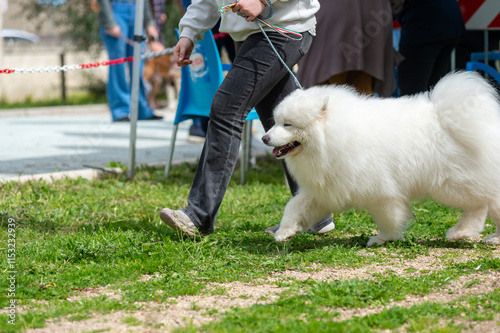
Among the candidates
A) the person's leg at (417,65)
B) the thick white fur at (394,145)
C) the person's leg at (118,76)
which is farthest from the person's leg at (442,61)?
the person's leg at (118,76)

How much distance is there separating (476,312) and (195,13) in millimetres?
2428

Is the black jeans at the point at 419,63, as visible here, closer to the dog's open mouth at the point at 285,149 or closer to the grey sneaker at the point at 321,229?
the grey sneaker at the point at 321,229

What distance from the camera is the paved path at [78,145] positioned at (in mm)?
6852

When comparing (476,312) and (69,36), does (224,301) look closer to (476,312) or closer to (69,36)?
(476,312)

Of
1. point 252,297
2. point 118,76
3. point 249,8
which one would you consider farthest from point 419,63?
point 118,76

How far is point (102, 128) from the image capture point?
34.5 ft

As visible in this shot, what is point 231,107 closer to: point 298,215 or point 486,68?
point 298,215

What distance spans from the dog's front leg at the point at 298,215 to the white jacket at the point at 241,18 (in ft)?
3.35

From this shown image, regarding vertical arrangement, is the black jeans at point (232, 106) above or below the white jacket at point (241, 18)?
below

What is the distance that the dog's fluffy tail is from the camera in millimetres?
3436

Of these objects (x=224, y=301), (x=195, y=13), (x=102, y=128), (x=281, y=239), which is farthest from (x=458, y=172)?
(x=102, y=128)

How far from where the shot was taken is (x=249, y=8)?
3.46 m

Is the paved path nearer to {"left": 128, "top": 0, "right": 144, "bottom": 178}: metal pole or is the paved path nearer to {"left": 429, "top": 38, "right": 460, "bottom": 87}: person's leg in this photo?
{"left": 128, "top": 0, "right": 144, "bottom": 178}: metal pole

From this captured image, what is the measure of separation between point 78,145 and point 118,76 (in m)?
1.89
